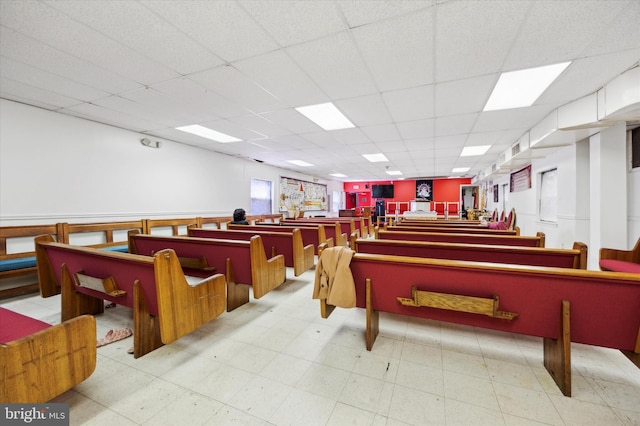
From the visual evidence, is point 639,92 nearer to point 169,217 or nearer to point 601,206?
point 601,206

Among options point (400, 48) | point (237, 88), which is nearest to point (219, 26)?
point (237, 88)

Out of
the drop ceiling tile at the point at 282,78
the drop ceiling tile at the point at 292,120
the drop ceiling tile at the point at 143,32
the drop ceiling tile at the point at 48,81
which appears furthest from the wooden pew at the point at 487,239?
the drop ceiling tile at the point at 48,81

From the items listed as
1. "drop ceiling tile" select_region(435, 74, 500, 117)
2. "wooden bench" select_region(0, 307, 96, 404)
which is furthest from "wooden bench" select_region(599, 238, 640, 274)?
"wooden bench" select_region(0, 307, 96, 404)

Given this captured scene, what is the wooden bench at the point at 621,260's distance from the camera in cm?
253

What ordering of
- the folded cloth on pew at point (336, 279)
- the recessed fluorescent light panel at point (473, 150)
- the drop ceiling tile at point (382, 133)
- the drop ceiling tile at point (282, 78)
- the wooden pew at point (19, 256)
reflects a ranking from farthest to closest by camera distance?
1. the recessed fluorescent light panel at point (473, 150)
2. the drop ceiling tile at point (382, 133)
3. the wooden pew at point (19, 256)
4. the drop ceiling tile at point (282, 78)
5. the folded cloth on pew at point (336, 279)

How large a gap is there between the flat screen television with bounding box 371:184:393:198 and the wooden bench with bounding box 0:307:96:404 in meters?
13.2

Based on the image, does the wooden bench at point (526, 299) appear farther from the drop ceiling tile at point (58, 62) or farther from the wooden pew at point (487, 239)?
the drop ceiling tile at point (58, 62)

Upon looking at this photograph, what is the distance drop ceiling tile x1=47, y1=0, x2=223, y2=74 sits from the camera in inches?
67.1

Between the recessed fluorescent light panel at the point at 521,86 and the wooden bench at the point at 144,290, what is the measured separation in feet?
11.9

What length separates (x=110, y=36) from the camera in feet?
6.55

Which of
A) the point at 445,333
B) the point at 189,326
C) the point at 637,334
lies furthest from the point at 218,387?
the point at 637,334

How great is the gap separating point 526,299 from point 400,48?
2166mm

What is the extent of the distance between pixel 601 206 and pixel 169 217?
24.9 feet

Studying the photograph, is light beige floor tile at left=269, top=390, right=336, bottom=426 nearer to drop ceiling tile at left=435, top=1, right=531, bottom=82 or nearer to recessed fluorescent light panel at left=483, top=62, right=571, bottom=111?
drop ceiling tile at left=435, top=1, right=531, bottom=82
